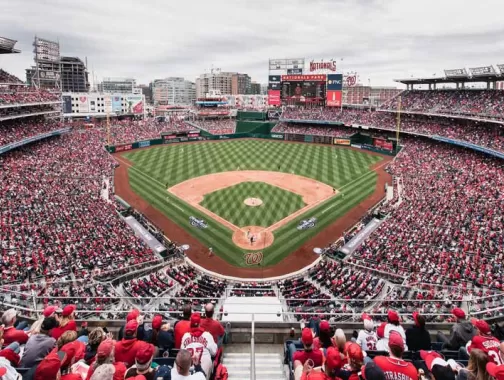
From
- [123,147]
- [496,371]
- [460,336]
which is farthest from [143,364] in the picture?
[123,147]

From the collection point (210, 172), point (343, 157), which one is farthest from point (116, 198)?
point (343, 157)

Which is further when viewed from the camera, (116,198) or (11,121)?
(11,121)

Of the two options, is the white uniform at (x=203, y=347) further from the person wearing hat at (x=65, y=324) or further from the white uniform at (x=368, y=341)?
the white uniform at (x=368, y=341)

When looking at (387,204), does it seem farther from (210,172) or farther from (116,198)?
(116,198)

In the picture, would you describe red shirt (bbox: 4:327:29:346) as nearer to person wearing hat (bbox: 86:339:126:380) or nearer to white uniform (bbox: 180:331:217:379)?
person wearing hat (bbox: 86:339:126:380)

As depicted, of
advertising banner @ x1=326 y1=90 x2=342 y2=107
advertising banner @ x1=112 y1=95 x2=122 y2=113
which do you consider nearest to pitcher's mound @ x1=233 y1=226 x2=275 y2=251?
advertising banner @ x1=326 y1=90 x2=342 y2=107

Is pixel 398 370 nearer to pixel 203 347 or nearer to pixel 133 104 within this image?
pixel 203 347

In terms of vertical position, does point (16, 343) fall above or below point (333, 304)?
above
